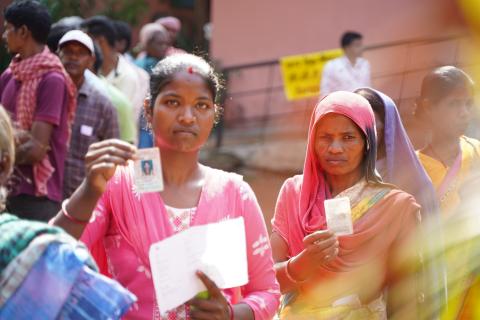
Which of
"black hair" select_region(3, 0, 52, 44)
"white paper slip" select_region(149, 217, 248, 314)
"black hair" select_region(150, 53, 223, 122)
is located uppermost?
"black hair" select_region(3, 0, 52, 44)

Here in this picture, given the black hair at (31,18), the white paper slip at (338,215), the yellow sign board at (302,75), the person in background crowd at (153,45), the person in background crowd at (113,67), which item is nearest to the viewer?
the white paper slip at (338,215)

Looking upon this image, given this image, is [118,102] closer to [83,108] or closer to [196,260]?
[83,108]

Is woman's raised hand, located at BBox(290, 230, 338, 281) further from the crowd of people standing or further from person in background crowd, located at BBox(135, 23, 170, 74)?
person in background crowd, located at BBox(135, 23, 170, 74)

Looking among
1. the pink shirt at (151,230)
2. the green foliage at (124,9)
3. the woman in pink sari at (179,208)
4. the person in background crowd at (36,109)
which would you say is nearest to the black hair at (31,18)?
the person in background crowd at (36,109)

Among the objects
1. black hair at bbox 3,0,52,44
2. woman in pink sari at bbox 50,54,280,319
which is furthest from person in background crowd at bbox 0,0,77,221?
woman in pink sari at bbox 50,54,280,319

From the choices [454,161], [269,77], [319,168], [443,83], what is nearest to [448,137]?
[454,161]

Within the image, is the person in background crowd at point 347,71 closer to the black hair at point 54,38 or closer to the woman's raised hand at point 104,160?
the black hair at point 54,38

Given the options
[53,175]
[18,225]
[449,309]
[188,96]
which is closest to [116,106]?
[53,175]

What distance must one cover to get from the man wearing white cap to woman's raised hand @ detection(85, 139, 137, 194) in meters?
3.41

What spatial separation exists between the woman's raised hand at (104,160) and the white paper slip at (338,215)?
3.82ft

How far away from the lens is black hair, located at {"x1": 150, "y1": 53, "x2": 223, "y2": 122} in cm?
361

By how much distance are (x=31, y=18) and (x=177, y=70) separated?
2708 millimetres

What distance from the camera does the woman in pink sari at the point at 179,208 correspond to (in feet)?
11.2

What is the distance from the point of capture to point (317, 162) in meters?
4.46
